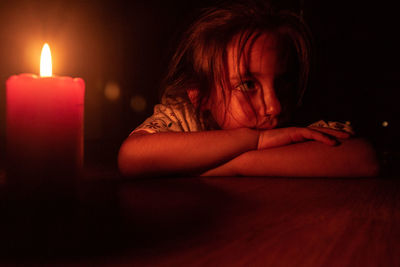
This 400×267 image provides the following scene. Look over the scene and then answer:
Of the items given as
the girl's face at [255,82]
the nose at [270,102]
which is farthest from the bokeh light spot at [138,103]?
the nose at [270,102]

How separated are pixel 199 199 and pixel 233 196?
0.18 feet

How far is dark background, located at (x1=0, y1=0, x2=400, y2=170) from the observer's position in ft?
5.69

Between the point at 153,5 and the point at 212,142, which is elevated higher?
the point at 153,5

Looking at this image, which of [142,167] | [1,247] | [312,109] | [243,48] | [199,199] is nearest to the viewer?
[1,247]

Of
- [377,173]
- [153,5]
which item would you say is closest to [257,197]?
[377,173]

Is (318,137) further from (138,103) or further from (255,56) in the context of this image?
(138,103)

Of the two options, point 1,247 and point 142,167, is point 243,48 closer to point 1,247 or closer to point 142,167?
point 142,167

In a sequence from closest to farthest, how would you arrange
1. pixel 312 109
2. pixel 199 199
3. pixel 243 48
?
1. pixel 199 199
2. pixel 243 48
3. pixel 312 109

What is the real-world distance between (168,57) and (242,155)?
1.16 meters

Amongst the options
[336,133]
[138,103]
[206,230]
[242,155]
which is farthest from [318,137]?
[138,103]

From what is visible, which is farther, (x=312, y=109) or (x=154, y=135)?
(x=312, y=109)

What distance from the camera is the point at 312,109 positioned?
178cm

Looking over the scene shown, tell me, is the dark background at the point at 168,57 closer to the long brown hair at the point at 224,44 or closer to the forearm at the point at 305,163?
the long brown hair at the point at 224,44

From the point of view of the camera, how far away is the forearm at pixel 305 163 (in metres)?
0.74
